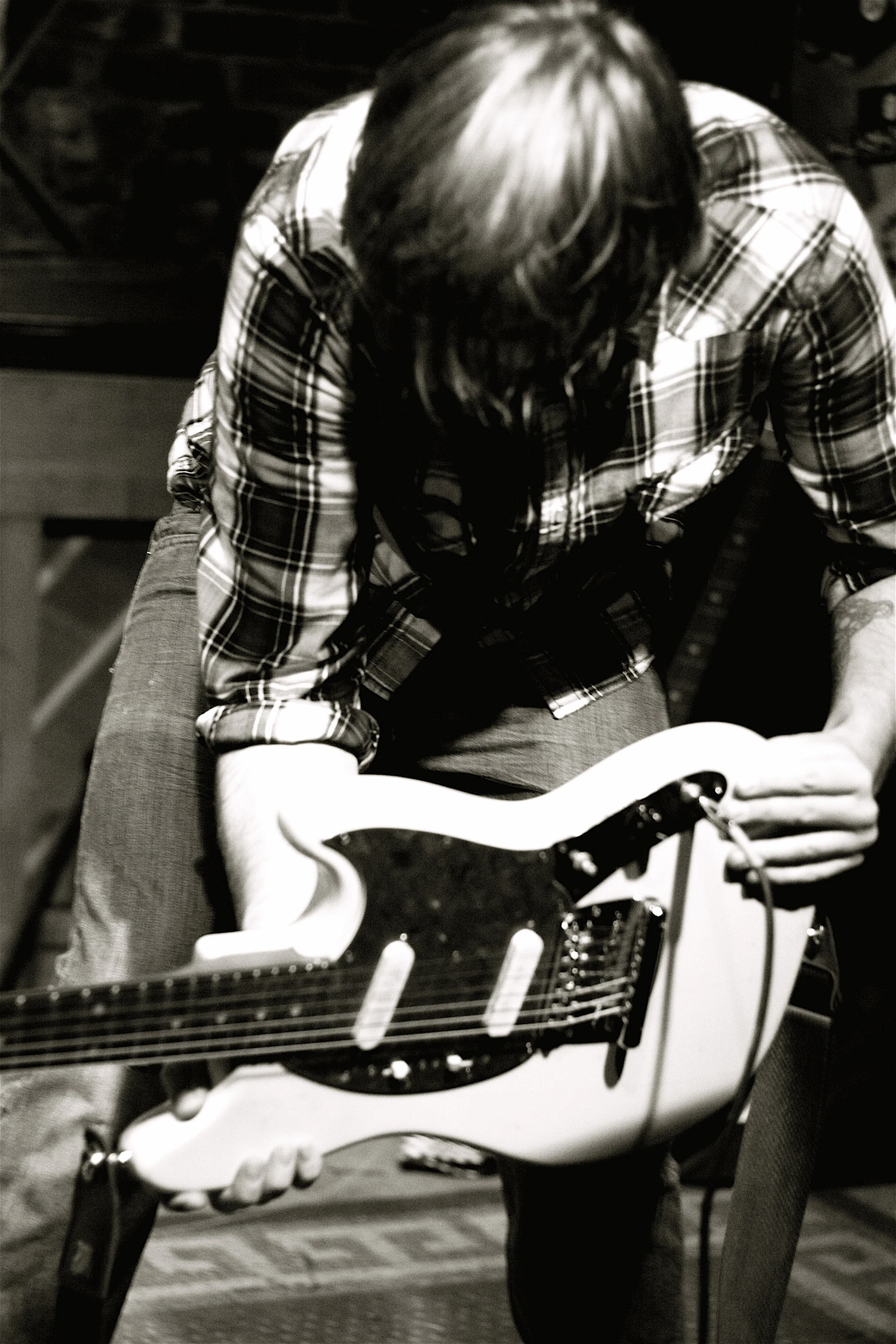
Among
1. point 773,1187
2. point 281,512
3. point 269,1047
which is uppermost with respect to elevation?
point 281,512

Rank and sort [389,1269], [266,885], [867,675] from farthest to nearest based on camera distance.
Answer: [389,1269], [867,675], [266,885]

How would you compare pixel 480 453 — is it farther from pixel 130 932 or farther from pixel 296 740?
pixel 130 932

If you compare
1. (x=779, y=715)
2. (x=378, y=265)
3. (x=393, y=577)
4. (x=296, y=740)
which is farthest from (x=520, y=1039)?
(x=779, y=715)

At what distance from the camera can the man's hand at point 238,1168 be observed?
109cm

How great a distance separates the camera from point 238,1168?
110 cm

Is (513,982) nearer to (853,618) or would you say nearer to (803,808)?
(803,808)

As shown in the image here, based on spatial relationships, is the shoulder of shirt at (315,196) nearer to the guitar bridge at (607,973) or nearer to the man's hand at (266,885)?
the man's hand at (266,885)

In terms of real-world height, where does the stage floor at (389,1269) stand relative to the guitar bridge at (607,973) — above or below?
below

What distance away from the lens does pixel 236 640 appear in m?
1.28

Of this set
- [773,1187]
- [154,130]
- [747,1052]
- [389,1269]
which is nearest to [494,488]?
[747,1052]

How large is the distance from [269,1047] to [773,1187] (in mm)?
588

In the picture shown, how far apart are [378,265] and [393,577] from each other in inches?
15.1

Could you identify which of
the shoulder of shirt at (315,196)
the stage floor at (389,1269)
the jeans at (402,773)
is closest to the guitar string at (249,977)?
the jeans at (402,773)

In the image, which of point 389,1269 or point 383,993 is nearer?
point 383,993
